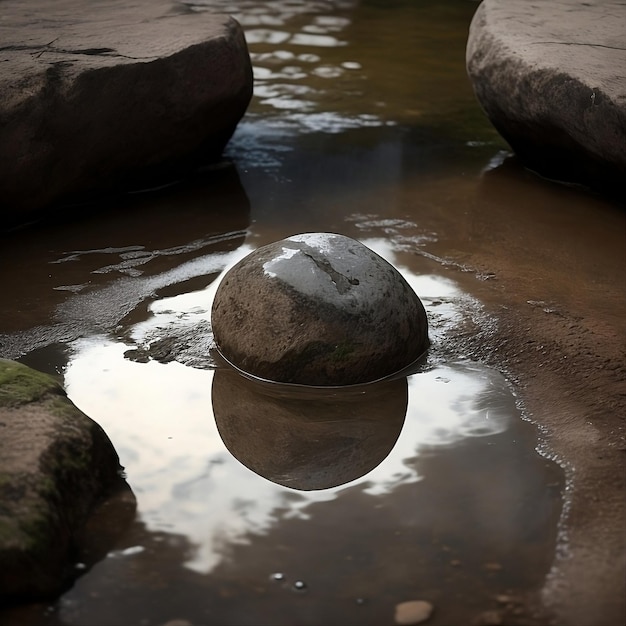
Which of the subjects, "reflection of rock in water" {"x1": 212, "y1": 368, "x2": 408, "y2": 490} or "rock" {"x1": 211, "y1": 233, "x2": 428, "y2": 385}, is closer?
"reflection of rock in water" {"x1": 212, "y1": 368, "x2": 408, "y2": 490}

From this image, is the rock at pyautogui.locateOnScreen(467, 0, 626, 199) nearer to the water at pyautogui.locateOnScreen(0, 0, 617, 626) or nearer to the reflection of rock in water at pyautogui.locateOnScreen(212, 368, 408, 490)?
the water at pyautogui.locateOnScreen(0, 0, 617, 626)

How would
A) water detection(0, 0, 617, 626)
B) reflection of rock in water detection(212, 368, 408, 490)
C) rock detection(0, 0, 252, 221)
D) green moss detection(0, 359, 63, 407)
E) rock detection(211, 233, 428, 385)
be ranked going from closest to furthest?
water detection(0, 0, 617, 626) < green moss detection(0, 359, 63, 407) < reflection of rock in water detection(212, 368, 408, 490) < rock detection(211, 233, 428, 385) < rock detection(0, 0, 252, 221)

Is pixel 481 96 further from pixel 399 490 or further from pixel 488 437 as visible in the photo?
pixel 399 490

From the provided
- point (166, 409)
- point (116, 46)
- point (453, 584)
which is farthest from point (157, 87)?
point (453, 584)

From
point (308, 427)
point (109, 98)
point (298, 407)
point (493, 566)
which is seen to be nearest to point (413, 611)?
point (493, 566)

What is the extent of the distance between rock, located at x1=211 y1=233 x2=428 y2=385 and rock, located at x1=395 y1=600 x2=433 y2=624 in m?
1.10

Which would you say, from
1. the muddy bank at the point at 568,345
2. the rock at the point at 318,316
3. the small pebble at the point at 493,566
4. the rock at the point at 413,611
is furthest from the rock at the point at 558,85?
the rock at the point at 413,611

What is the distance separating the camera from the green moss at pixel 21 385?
9.08 feet

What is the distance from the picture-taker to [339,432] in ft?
10.0

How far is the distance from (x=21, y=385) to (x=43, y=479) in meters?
0.47

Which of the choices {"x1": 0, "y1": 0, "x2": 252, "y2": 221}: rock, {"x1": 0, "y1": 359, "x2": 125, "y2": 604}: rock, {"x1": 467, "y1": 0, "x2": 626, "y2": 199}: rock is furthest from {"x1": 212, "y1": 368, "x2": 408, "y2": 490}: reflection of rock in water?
{"x1": 467, "y1": 0, "x2": 626, "y2": 199}: rock

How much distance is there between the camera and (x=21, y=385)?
2.83 meters

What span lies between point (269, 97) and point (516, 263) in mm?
2860

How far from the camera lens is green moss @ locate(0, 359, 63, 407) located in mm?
2768
